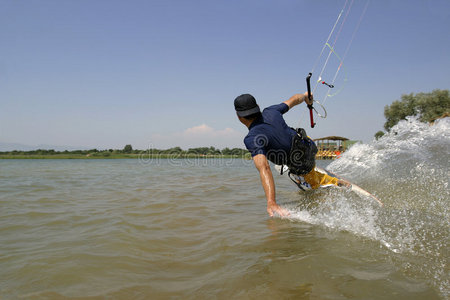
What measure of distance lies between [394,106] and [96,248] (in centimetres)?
4691

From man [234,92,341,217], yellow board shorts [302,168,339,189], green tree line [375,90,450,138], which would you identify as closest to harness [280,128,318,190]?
man [234,92,341,217]

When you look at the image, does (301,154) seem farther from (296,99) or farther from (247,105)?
(247,105)

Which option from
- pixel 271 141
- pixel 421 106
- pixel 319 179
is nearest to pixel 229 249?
pixel 271 141

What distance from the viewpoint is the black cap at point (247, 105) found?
3688 millimetres

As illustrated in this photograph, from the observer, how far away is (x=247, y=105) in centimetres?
369

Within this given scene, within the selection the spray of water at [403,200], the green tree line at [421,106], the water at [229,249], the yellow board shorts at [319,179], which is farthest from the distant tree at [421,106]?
the water at [229,249]

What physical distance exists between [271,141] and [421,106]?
43.4 meters

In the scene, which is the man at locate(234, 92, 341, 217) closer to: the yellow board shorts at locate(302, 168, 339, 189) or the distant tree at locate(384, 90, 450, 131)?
the yellow board shorts at locate(302, 168, 339, 189)

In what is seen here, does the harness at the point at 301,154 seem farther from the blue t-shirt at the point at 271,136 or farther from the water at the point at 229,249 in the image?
the water at the point at 229,249

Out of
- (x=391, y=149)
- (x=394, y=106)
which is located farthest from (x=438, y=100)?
(x=391, y=149)

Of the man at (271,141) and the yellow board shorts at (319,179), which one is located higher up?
the man at (271,141)

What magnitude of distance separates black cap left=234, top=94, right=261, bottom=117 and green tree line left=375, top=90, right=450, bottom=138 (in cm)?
3388

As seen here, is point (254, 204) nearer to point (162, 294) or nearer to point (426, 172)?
point (162, 294)

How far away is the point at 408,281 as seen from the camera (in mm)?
1952
